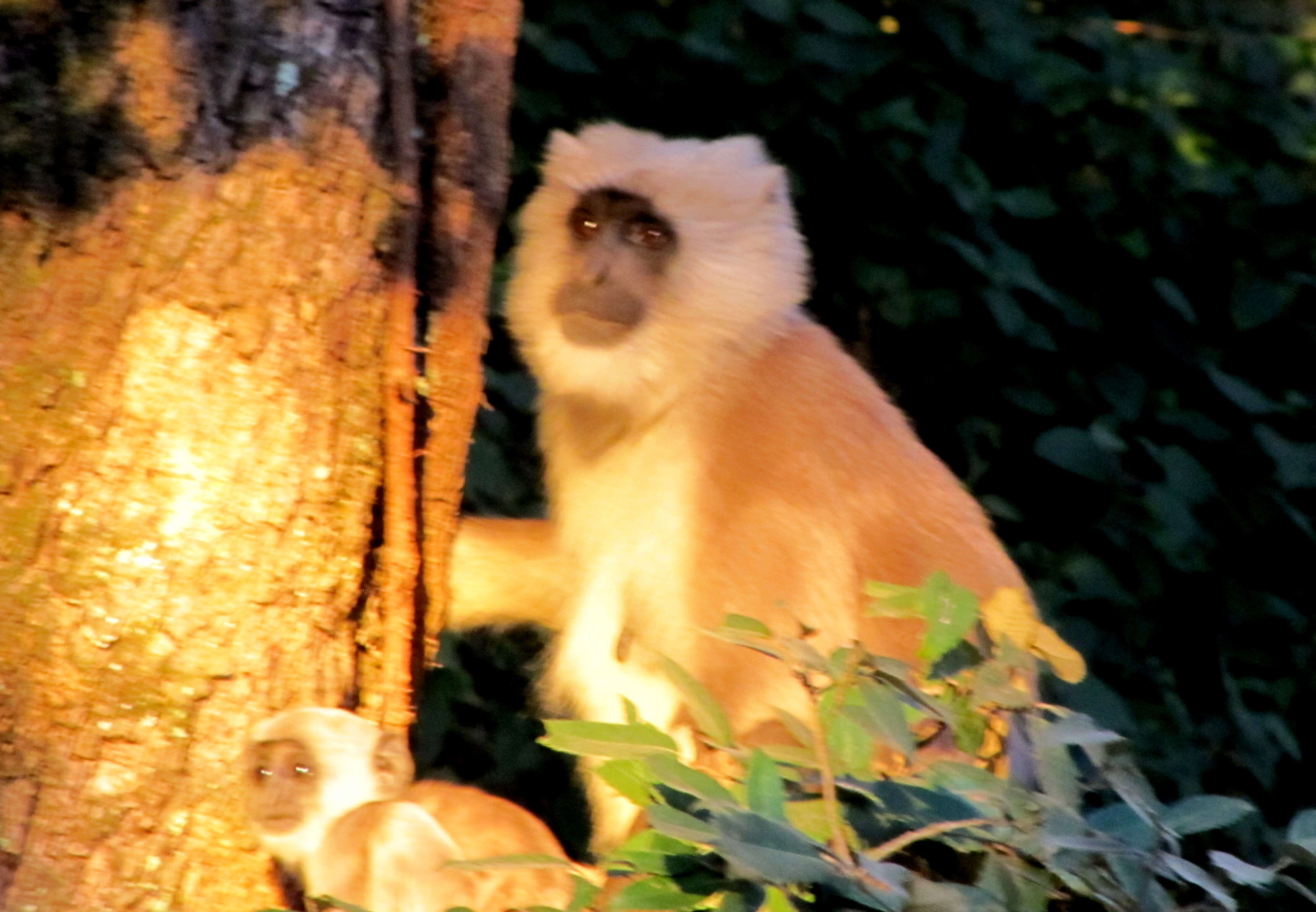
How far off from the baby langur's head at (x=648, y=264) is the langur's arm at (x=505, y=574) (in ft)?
0.99

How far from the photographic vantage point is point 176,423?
1.88 meters

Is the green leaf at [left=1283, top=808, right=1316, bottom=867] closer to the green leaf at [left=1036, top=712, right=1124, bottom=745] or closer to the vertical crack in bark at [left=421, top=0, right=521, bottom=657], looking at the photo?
the green leaf at [left=1036, top=712, right=1124, bottom=745]

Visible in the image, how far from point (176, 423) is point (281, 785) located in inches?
16.7

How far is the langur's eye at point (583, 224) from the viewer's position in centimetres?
305

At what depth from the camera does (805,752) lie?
174cm

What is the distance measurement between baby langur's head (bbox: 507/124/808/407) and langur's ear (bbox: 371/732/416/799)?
1039 millimetres

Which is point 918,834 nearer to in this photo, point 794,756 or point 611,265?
point 794,756

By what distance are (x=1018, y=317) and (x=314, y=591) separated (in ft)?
10.1

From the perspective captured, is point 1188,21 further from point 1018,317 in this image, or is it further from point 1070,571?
point 1070,571

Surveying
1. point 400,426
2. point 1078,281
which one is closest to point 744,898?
point 400,426

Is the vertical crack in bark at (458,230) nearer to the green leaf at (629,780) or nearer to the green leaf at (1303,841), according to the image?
the green leaf at (629,780)

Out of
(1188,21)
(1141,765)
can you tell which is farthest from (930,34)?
(1141,765)

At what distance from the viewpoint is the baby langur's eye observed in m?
3.02

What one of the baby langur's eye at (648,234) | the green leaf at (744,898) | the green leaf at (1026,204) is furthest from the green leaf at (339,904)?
the green leaf at (1026,204)
